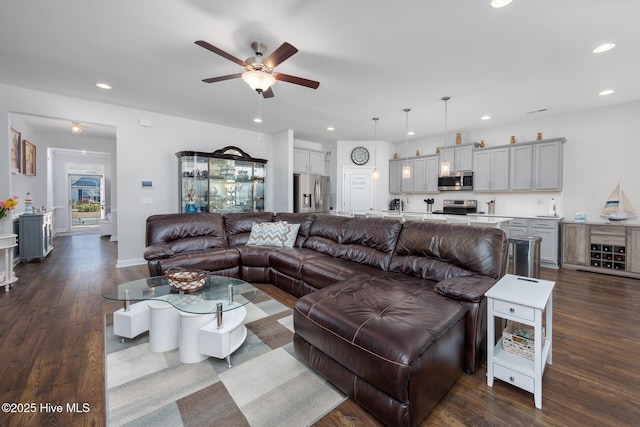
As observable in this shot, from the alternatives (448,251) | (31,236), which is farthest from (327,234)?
(31,236)

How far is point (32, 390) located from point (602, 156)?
24.9 feet

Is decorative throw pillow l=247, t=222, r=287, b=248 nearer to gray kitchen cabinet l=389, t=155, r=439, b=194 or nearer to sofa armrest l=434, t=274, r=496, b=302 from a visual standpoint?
sofa armrest l=434, t=274, r=496, b=302

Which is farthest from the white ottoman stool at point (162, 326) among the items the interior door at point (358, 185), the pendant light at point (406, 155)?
the interior door at point (358, 185)

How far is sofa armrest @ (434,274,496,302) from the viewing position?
6.12 feet

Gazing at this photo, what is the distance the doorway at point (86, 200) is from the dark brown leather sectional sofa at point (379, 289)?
7.39m

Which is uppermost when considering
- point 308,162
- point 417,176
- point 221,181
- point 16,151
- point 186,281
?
point 308,162

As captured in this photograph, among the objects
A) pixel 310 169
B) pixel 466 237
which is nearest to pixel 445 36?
pixel 466 237

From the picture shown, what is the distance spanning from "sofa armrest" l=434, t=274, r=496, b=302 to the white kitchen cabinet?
4.26 meters

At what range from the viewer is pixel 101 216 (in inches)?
378

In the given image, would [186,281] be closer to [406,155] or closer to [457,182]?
[457,182]

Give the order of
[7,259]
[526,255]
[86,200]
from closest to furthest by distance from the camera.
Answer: [526,255] → [7,259] → [86,200]

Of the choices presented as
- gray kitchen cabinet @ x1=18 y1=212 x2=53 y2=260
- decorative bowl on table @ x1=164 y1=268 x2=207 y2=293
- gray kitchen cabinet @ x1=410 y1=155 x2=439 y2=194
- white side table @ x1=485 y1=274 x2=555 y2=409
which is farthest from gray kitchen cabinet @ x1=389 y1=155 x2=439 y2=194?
gray kitchen cabinet @ x1=18 y1=212 x2=53 y2=260

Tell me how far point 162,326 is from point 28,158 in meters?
6.88

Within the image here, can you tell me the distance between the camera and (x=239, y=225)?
4.59 metres
